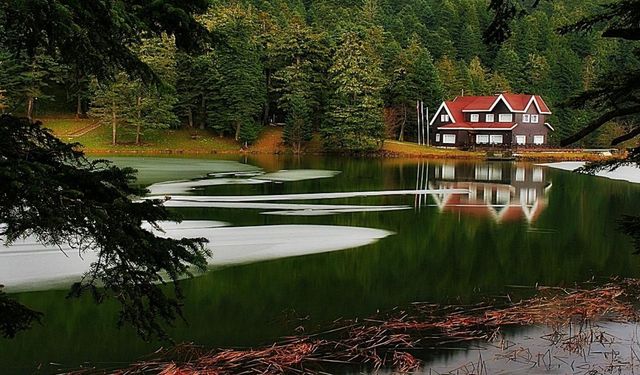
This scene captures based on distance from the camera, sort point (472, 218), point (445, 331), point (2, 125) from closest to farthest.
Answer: point (2, 125), point (445, 331), point (472, 218)

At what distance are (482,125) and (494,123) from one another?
112 cm

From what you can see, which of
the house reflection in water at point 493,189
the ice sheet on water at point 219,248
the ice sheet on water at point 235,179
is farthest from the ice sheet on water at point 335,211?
the ice sheet on water at point 235,179

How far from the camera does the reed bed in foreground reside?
7082 millimetres

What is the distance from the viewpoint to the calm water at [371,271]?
812 cm

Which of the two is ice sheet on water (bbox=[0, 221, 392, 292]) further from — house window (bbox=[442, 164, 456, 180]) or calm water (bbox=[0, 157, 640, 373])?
house window (bbox=[442, 164, 456, 180])

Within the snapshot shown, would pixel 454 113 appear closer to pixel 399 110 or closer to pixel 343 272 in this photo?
pixel 399 110

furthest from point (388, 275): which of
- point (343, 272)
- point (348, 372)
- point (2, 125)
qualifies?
point (2, 125)

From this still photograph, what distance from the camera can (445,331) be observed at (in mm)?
8422

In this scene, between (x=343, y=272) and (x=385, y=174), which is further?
(x=385, y=174)

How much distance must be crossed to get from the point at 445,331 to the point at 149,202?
5.04 metres

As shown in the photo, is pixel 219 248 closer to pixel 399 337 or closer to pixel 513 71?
pixel 399 337

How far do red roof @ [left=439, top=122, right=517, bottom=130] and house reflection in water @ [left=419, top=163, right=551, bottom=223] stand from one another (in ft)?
52.4

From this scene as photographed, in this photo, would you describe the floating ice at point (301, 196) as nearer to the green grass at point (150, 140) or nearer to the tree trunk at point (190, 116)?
the green grass at point (150, 140)

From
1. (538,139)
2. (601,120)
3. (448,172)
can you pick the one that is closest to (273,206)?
(601,120)
